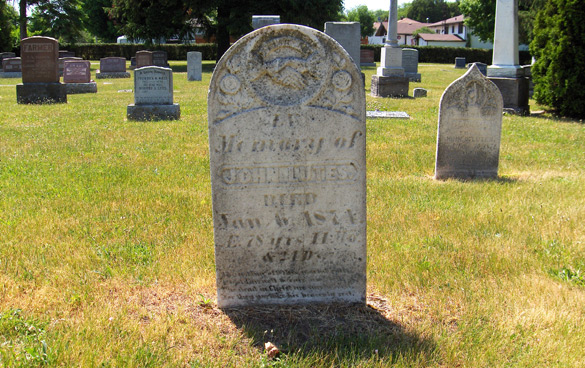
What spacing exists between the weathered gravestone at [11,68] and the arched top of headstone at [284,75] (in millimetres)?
31033

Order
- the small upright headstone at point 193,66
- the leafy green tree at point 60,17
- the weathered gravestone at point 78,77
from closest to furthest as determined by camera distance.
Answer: the weathered gravestone at point 78,77
the small upright headstone at point 193,66
the leafy green tree at point 60,17

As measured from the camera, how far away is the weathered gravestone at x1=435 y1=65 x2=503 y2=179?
22.5ft

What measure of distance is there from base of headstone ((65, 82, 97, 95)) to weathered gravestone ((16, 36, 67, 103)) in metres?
4.28

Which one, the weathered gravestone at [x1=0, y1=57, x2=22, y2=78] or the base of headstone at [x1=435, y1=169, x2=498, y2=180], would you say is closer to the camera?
the base of headstone at [x1=435, y1=169, x2=498, y2=180]

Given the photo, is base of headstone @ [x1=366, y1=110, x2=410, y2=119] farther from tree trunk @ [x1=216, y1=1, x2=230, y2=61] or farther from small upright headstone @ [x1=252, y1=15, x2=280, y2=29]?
tree trunk @ [x1=216, y1=1, x2=230, y2=61]

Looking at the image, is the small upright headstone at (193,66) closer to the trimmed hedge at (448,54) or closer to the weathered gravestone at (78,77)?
the weathered gravestone at (78,77)

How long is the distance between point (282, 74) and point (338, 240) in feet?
3.58

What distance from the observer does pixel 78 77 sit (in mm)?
21422

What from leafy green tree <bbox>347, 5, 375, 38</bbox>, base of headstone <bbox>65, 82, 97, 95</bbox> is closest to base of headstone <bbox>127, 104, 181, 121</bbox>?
base of headstone <bbox>65, 82, 97, 95</bbox>

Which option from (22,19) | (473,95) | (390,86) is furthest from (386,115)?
(22,19)

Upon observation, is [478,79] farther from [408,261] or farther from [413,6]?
[413,6]

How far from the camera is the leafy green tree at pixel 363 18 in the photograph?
301ft

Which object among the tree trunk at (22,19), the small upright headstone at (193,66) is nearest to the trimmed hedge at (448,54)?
the small upright headstone at (193,66)

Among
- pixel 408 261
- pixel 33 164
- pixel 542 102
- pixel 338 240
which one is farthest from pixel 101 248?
pixel 542 102
